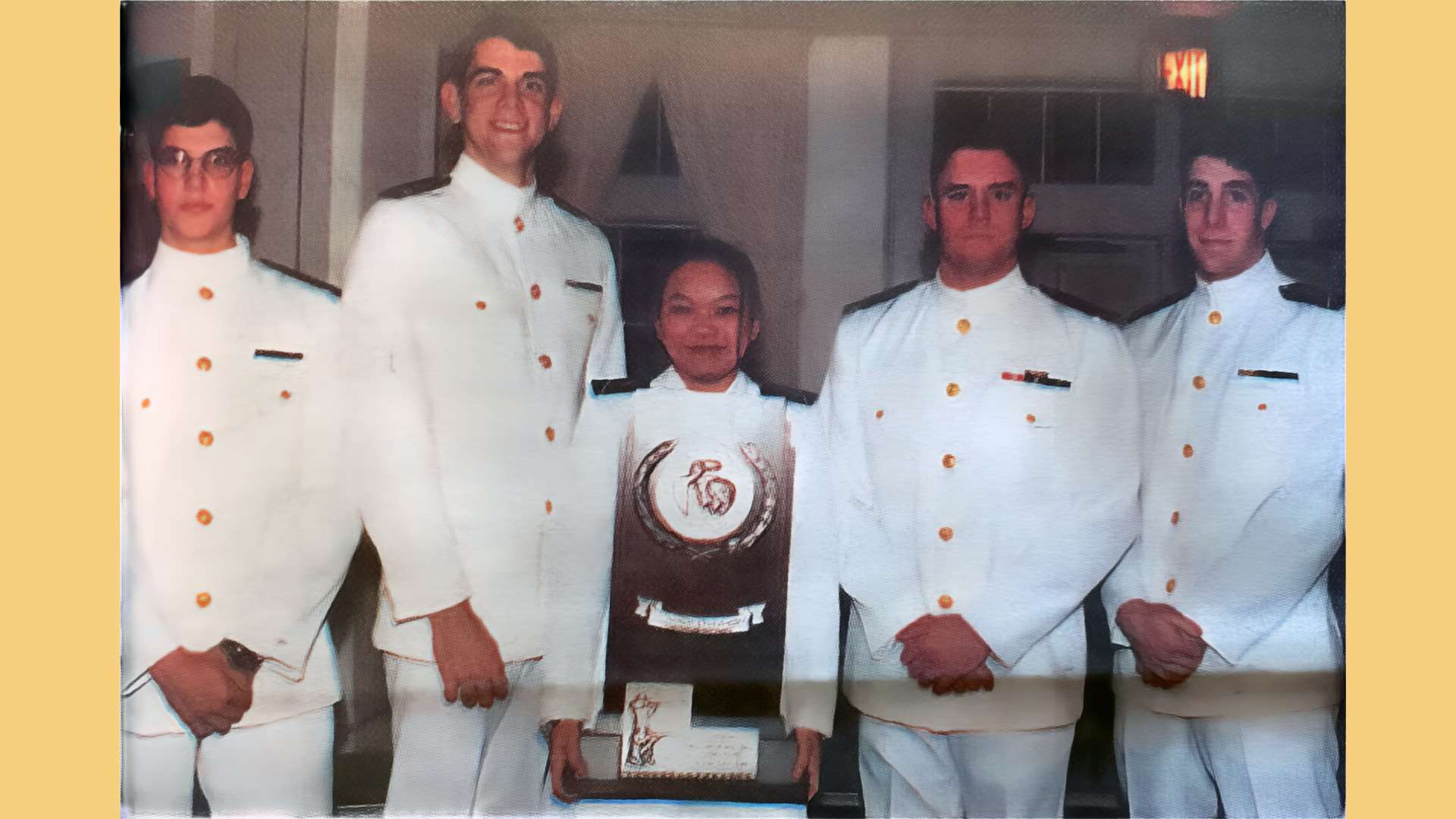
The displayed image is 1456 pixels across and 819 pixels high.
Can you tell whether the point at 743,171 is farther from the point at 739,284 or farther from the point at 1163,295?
the point at 1163,295

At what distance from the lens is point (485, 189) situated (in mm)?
2793

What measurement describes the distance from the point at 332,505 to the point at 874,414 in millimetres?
1215

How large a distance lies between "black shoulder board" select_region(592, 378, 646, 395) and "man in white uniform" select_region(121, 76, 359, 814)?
56 centimetres

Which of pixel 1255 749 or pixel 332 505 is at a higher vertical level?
pixel 332 505

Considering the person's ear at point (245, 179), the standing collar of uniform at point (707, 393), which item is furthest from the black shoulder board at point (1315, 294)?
the person's ear at point (245, 179)

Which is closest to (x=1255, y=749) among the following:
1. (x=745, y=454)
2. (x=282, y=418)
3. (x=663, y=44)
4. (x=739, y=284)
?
(x=745, y=454)

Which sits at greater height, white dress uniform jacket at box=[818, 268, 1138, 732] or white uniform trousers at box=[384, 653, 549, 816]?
white dress uniform jacket at box=[818, 268, 1138, 732]

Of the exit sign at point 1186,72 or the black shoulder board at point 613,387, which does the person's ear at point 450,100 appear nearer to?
the black shoulder board at point 613,387

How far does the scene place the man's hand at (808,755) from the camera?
2840 mm

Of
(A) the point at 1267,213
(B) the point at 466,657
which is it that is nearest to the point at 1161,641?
(A) the point at 1267,213

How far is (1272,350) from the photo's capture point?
113 inches

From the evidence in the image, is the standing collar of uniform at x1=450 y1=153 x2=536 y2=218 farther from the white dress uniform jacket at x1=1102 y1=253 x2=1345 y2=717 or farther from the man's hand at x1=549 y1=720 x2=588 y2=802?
the white dress uniform jacket at x1=1102 y1=253 x2=1345 y2=717

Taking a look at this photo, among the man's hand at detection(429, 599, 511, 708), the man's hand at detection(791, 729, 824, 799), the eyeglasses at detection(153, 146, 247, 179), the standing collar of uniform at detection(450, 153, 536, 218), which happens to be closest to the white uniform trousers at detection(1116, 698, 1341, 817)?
the man's hand at detection(791, 729, 824, 799)

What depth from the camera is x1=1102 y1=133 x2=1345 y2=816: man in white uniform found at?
2.85m
